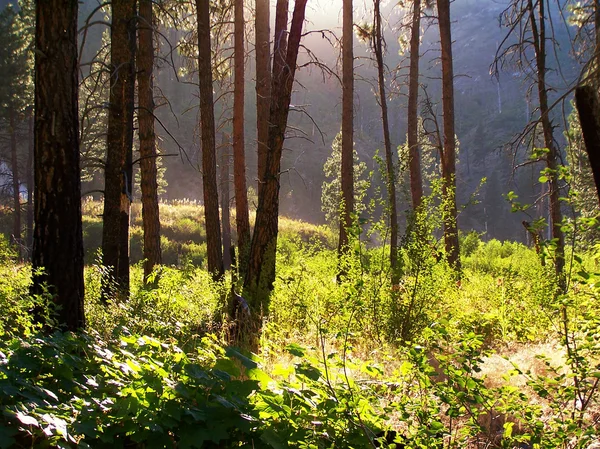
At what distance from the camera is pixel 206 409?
2326 mm

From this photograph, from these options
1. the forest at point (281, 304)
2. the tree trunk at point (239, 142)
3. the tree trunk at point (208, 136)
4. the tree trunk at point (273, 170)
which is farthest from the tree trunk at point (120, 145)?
the tree trunk at point (239, 142)

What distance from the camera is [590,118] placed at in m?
2.95

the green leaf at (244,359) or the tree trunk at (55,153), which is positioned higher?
the tree trunk at (55,153)

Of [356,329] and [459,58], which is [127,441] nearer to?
[356,329]

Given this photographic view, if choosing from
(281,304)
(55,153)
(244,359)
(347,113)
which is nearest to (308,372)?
(244,359)

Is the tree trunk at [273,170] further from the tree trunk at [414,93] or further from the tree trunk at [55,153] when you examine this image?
the tree trunk at [414,93]

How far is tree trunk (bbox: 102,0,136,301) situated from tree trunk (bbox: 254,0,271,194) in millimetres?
3624

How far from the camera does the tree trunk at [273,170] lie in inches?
283

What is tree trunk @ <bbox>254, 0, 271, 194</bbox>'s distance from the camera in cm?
1106

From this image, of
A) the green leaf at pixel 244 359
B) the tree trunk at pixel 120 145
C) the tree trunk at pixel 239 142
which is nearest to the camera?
the green leaf at pixel 244 359

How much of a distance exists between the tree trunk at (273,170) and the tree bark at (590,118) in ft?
15.5

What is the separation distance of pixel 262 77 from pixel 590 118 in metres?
9.22

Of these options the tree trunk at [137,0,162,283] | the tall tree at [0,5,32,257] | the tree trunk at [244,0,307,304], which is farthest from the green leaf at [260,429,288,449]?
the tall tree at [0,5,32,257]

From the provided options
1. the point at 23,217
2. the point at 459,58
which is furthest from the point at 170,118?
the point at 459,58
